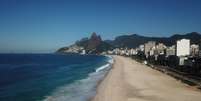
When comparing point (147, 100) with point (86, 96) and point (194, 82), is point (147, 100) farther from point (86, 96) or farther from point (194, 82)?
point (194, 82)

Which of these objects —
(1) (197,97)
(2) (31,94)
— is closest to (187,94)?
(1) (197,97)

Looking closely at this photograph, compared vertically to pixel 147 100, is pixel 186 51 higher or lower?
higher

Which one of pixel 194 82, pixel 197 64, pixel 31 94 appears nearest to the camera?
pixel 31 94

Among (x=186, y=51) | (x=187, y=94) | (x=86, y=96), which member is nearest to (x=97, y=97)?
(x=86, y=96)

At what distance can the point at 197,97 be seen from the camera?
1142 inches

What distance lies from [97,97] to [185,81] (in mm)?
18933

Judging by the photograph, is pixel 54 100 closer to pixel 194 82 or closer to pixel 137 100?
pixel 137 100

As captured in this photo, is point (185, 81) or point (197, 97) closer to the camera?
point (197, 97)

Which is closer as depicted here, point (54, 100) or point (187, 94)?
point (54, 100)

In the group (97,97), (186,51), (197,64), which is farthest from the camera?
(186,51)

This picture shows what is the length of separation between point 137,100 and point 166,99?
271 cm

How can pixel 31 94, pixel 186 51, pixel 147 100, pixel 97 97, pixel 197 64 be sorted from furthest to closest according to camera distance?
1. pixel 186 51
2. pixel 197 64
3. pixel 31 94
4. pixel 97 97
5. pixel 147 100

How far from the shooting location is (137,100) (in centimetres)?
2795

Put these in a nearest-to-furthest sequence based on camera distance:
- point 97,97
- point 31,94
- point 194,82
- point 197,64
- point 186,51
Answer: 1. point 97,97
2. point 31,94
3. point 194,82
4. point 197,64
5. point 186,51
